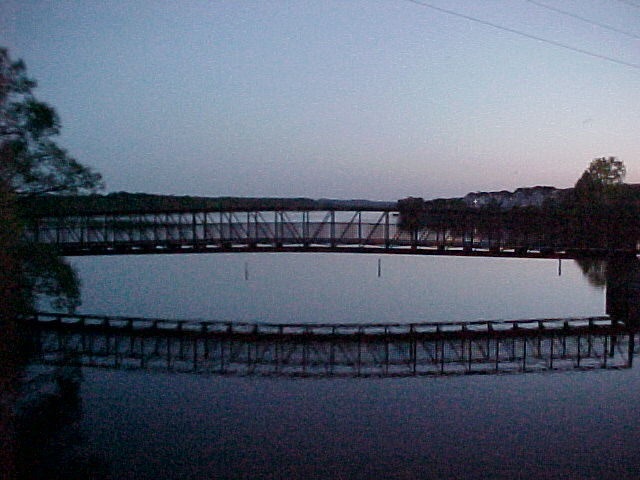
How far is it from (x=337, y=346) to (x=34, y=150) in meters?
12.4

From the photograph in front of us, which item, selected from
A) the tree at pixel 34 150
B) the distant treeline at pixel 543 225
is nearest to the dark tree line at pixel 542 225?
the distant treeline at pixel 543 225

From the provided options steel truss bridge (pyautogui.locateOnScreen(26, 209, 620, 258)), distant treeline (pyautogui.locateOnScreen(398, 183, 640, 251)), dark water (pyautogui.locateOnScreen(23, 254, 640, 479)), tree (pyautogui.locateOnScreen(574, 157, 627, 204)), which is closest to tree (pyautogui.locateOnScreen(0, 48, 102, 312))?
dark water (pyautogui.locateOnScreen(23, 254, 640, 479))

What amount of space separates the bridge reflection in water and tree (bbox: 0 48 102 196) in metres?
5.04

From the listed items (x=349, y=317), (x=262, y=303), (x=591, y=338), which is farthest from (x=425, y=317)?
(x=262, y=303)

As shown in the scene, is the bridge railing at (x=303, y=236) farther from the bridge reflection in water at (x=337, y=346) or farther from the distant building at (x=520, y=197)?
the distant building at (x=520, y=197)

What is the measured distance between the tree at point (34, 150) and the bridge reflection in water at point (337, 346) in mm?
5036

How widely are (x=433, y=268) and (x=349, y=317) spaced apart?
77.2ft

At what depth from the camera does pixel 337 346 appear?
67.9 feet

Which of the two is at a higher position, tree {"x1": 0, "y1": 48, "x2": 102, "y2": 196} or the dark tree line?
tree {"x1": 0, "y1": 48, "x2": 102, "y2": 196}

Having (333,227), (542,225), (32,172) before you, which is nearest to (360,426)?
(32,172)

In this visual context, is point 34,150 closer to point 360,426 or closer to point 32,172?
point 32,172

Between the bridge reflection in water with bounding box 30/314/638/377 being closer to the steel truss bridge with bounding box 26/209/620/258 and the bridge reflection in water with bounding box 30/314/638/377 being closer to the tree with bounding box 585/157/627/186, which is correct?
the steel truss bridge with bounding box 26/209/620/258

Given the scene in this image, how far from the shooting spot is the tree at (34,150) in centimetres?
1296

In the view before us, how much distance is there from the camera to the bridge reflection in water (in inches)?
686
